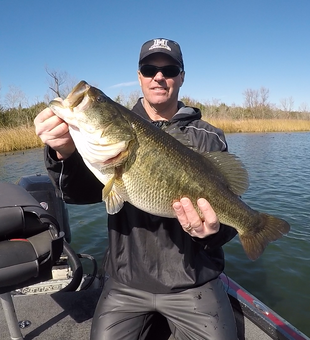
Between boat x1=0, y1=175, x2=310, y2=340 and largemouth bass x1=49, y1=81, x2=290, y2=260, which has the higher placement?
largemouth bass x1=49, y1=81, x2=290, y2=260

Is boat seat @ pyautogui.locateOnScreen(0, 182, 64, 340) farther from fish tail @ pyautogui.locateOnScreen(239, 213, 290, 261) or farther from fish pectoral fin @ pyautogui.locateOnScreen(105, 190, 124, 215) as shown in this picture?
fish tail @ pyautogui.locateOnScreen(239, 213, 290, 261)

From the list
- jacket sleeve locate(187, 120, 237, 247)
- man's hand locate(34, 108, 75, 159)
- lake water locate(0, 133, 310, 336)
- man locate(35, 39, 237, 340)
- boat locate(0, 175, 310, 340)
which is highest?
man's hand locate(34, 108, 75, 159)

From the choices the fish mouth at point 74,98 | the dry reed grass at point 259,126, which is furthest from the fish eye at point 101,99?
the dry reed grass at point 259,126

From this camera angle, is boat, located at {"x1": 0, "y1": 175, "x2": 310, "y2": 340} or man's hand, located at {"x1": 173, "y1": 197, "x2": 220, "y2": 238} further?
boat, located at {"x1": 0, "y1": 175, "x2": 310, "y2": 340}

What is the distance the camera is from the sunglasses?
10.4ft

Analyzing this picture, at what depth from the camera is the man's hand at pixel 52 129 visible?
6.95ft

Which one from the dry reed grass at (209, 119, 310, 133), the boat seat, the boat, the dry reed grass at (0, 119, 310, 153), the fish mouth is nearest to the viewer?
the boat seat

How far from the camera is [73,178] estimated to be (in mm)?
2572

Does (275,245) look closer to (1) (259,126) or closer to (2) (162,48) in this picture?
(2) (162,48)

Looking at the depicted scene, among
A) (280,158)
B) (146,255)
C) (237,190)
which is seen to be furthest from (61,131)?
(280,158)

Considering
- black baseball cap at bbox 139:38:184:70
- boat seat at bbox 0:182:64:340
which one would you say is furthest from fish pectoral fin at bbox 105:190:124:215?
black baseball cap at bbox 139:38:184:70

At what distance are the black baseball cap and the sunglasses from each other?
3.5 inches

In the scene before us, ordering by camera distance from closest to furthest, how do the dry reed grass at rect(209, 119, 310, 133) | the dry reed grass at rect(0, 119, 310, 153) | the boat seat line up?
the boat seat, the dry reed grass at rect(0, 119, 310, 153), the dry reed grass at rect(209, 119, 310, 133)

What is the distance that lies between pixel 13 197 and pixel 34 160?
1668 cm
